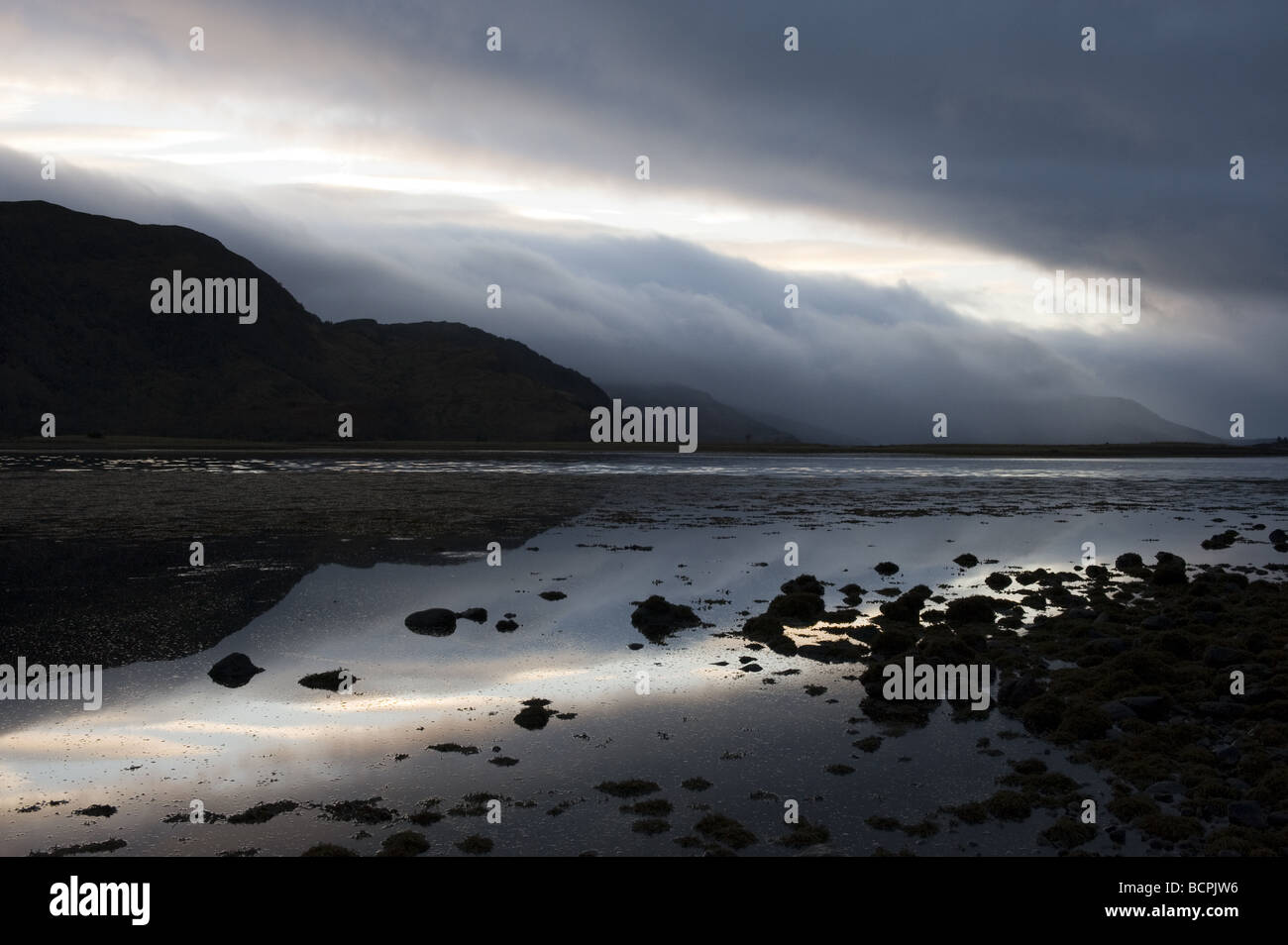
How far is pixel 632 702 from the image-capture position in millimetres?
→ 18531

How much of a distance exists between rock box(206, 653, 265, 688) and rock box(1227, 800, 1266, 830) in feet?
62.1

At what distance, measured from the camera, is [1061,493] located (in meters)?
90.0

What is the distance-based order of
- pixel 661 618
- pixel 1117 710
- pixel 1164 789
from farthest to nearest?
pixel 661 618 < pixel 1117 710 < pixel 1164 789

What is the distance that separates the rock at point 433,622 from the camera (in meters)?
24.5

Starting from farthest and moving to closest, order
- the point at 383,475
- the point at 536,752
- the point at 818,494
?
the point at 383,475 < the point at 818,494 < the point at 536,752

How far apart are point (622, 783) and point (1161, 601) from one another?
2392 centimetres

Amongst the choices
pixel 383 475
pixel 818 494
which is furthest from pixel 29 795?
pixel 383 475

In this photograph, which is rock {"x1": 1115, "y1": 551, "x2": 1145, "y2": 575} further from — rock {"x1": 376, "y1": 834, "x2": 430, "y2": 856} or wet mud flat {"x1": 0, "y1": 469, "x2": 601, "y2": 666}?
rock {"x1": 376, "y1": 834, "x2": 430, "y2": 856}

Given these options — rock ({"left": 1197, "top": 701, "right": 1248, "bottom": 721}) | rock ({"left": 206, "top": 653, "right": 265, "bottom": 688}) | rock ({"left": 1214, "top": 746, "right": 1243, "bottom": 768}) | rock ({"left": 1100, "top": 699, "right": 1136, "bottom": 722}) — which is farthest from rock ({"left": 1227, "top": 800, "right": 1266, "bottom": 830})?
rock ({"left": 206, "top": 653, "right": 265, "bottom": 688})

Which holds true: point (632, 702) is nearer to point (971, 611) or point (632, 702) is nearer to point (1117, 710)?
point (1117, 710)

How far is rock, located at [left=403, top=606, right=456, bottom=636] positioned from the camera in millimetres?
24531

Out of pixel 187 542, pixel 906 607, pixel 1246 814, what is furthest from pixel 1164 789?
pixel 187 542

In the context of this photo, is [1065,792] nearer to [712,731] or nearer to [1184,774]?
[1184,774]

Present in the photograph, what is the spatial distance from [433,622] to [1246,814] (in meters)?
19.5
